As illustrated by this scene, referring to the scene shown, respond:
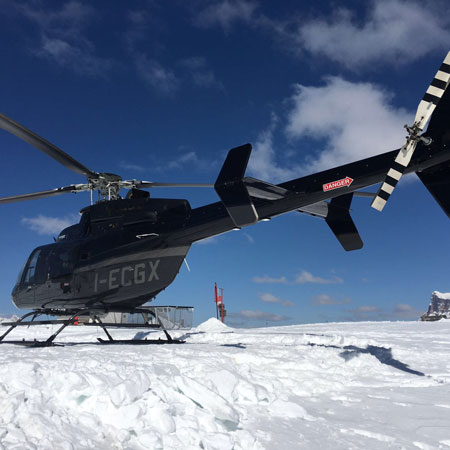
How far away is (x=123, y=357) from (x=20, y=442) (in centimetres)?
311

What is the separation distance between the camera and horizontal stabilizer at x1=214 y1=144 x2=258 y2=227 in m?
8.05

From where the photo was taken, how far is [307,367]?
25.4ft

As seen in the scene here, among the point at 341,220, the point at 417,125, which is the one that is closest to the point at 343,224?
the point at 341,220

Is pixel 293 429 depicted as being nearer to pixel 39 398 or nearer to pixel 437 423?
pixel 437 423

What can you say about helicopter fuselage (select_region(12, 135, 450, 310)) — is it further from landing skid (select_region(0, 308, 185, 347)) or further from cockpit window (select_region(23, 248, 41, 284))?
landing skid (select_region(0, 308, 185, 347))

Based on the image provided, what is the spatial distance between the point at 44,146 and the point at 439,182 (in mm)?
8430

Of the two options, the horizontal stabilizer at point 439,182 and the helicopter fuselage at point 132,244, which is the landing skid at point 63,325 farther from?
the horizontal stabilizer at point 439,182

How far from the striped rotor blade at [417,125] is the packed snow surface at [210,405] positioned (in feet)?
11.0

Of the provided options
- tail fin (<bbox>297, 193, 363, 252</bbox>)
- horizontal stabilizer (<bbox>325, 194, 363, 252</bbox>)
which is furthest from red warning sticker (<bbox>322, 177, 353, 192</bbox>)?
horizontal stabilizer (<bbox>325, 194, 363, 252</bbox>)

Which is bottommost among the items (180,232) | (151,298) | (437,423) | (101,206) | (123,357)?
(437,423)

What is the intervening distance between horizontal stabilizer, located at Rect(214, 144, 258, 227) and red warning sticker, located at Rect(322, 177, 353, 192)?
1501mm

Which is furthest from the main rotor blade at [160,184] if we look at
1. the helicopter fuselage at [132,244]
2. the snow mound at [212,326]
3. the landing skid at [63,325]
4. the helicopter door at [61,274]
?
the snow mound at [212,326]

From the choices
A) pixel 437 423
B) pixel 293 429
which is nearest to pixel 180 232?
pixel 293 429

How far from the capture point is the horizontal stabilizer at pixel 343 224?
33.8 feet
